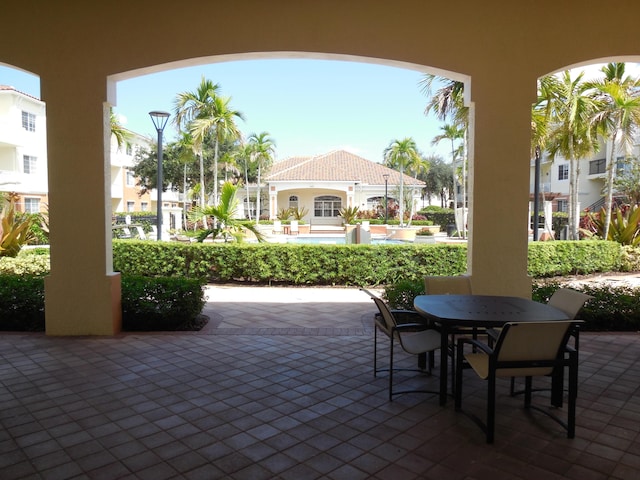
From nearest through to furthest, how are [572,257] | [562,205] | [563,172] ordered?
[572,257] → [563,172] → [562,205]

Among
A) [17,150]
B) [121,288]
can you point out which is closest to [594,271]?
[121,288]

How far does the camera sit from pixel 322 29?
18.9 ft

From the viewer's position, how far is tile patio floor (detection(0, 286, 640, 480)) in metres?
2.92

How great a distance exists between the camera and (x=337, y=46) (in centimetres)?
577

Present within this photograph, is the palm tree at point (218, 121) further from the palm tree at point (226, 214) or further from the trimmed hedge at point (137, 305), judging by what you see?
the trimmed hedge at point (137, 305)

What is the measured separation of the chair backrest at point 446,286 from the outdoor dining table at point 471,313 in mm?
491

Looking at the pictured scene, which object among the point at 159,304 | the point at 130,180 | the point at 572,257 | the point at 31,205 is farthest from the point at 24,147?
the point at 572,257

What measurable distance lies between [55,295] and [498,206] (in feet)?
18.7

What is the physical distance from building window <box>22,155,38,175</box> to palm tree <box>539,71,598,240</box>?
29.5 m

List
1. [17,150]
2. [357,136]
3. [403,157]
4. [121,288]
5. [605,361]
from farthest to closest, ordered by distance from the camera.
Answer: [357,136]
[403,157]
[17,150]
[121,288]
[605,361]

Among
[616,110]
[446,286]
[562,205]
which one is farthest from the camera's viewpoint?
[562,205]

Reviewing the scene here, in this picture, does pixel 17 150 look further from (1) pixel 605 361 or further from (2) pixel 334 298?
(1) pixel 605 361

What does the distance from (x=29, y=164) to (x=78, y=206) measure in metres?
28.7

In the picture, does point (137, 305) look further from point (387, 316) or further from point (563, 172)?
point (563, 172)
